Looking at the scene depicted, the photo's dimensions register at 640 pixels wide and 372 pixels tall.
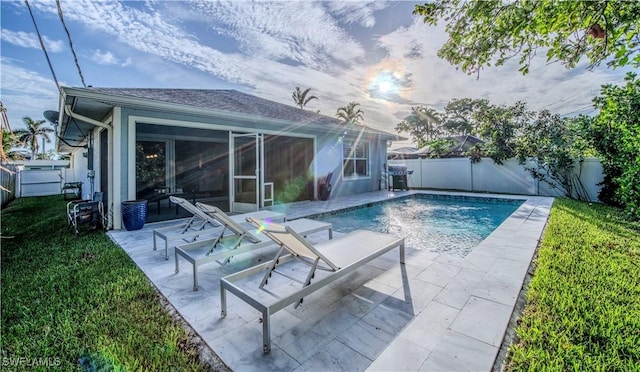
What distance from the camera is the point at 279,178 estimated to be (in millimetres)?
12180

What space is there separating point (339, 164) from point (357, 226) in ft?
17.1

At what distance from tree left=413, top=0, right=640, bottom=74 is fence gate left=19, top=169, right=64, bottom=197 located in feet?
72.9

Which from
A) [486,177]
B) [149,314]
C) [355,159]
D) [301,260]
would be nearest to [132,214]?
[149,314]

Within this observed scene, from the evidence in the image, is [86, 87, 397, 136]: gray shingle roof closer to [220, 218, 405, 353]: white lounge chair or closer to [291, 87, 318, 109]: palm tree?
[220, 218, 405, 353]: white lounge chair

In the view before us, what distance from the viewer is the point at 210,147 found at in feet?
43.1

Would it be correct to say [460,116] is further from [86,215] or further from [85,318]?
[85,318]

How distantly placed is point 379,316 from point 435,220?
5.87 meters

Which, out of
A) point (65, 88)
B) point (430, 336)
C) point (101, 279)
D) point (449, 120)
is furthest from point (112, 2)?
point (449, 120)

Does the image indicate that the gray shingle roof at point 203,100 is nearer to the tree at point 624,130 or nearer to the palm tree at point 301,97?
the tree at point 624,130

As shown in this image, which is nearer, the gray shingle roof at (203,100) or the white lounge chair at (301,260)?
the white lounge chair at (301,260)

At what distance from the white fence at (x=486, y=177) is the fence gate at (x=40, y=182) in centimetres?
2214

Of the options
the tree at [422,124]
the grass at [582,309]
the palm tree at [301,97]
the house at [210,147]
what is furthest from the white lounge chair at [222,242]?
the tree at [422,124]

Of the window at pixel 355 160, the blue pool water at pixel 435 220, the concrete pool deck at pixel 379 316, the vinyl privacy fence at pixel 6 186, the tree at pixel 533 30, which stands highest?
the tree at pixel 533 30

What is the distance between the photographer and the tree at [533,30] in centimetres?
330
